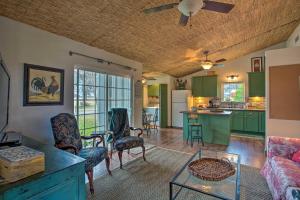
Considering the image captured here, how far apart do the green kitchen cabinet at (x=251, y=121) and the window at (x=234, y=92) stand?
2.99 ft

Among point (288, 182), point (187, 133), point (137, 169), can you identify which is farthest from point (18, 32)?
point (187, 133)

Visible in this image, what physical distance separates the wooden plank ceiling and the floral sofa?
258cm

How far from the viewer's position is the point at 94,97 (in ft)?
12.9

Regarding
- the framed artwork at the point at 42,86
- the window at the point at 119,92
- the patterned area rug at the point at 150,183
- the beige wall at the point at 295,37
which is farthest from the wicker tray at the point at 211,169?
the beige wall at the point at 295,37

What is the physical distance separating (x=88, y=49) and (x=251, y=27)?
4060 mm

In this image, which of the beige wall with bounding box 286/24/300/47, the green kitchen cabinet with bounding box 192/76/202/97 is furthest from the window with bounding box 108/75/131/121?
the beige wall with bounding box 286/24/300/47

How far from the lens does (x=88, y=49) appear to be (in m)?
3.66

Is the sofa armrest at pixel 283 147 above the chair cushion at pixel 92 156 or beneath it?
above

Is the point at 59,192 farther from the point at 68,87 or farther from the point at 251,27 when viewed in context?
the point at 251,27

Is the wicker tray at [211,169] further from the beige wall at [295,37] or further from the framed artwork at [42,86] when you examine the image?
the beige wall at [295,37]

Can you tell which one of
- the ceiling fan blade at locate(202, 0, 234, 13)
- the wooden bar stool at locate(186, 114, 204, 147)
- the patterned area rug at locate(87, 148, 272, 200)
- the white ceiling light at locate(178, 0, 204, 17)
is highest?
the ceiling fan blade at locate(202, 0, 234, 13)

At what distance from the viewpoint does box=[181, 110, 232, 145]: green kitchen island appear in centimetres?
495

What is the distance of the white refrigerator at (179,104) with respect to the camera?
7588 mm

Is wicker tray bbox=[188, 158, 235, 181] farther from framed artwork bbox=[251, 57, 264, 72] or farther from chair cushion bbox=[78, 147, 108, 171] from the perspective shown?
framed artwork bbox=[251, 57, 264, 72]
